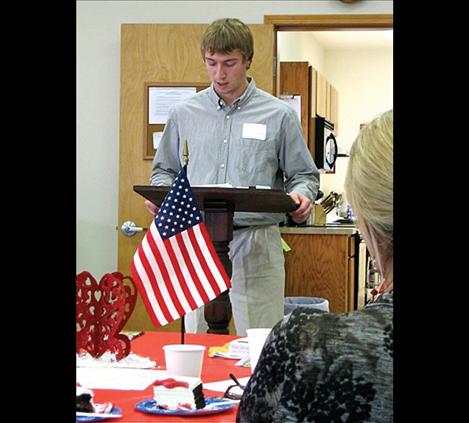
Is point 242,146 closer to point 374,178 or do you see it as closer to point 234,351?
point 234,351

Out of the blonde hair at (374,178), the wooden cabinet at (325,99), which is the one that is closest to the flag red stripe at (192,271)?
the blonde hair at (374,178)

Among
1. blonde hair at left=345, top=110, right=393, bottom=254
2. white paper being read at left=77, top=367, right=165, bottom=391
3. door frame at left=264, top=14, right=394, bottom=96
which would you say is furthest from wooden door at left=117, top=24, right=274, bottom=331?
blonde hair at left=345, top=110, right=393, bottom=254

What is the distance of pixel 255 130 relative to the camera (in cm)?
318

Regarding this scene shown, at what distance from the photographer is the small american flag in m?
1.99

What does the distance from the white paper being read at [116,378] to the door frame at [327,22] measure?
311cm

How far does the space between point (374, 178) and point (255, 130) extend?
209 centimetres

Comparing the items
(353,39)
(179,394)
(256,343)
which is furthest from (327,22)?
(353,39)
